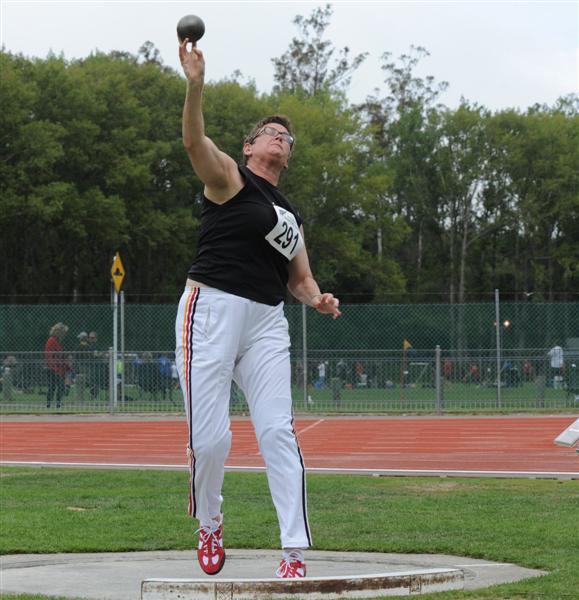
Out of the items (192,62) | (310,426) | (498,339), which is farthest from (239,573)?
(498,339)

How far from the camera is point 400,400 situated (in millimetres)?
26547

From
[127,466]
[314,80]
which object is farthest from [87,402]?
[314,80]

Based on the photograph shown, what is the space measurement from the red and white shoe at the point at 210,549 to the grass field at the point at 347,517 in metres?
0.93

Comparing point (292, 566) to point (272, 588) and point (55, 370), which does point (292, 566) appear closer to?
point (272, 588)

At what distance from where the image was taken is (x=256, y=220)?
6234mm

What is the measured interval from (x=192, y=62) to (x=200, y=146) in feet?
1.27

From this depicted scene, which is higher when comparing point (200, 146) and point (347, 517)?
point (200, 146)

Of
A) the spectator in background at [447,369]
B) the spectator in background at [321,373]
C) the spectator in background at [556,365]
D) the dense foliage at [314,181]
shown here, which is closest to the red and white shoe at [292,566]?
the spectator in background at [447,369]

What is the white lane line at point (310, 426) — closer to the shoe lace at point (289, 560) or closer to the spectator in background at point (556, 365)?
the spectator in background at point (556, 365)

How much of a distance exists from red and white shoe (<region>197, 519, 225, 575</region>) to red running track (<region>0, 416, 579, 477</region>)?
26.2ft

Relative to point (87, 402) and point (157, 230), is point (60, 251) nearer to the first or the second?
point (157, 230)

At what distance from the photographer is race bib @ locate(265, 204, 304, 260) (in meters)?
6.30

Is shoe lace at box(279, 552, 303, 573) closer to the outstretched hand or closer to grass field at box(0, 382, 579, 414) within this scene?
the outstretched hand

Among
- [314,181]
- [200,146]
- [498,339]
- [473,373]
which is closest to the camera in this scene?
[200,146]
